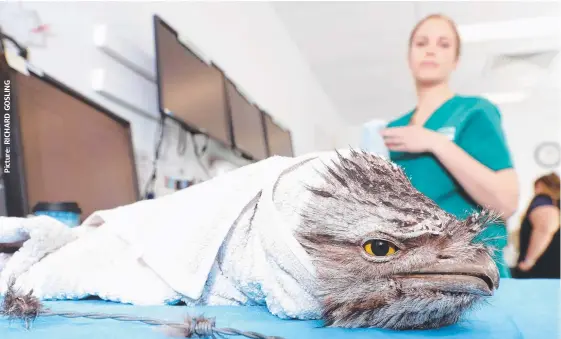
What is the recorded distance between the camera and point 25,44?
1.03 m

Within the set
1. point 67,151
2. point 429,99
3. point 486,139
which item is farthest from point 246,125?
point 486,139

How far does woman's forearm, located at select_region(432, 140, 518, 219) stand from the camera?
0.96 metres

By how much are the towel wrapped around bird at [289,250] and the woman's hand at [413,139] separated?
0.54m

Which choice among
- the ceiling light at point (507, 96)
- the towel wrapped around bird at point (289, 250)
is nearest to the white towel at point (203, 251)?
the towel wrapped around bird at point (289, 250)

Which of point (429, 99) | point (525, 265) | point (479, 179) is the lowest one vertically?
point (525, 265)

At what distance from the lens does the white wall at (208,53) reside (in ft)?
3.86

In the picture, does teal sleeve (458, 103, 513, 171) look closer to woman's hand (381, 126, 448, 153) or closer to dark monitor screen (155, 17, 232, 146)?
woman's hand (381, 126, 448, 153)

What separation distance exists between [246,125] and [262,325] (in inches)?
68.1

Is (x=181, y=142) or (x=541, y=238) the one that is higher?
(x=181, y=142)

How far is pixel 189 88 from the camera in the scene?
5.19ft

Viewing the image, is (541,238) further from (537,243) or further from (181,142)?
(181,142)

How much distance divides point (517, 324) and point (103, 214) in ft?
1.65

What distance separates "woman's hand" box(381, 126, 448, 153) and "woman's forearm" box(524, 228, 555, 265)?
3.85 feet

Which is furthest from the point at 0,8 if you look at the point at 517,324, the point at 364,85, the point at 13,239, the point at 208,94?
the point at 364,85
